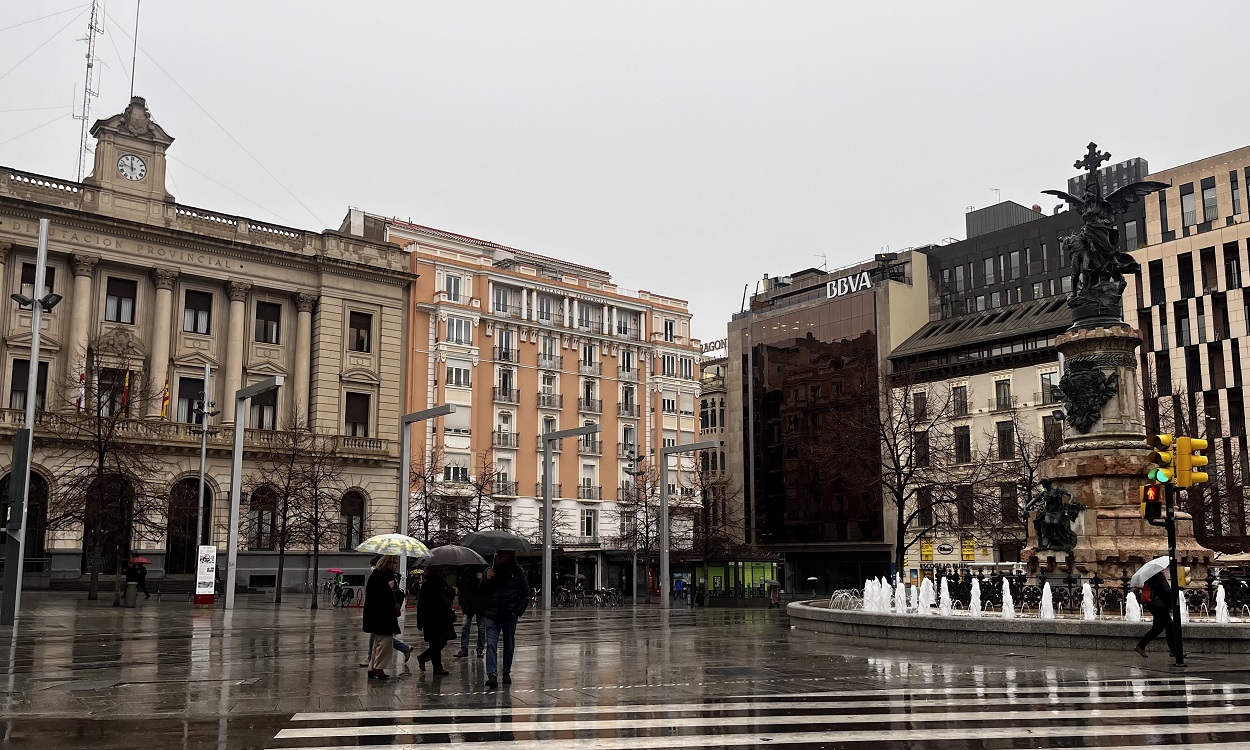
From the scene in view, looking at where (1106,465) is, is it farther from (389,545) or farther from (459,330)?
(459,330)

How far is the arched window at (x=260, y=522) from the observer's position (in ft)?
174

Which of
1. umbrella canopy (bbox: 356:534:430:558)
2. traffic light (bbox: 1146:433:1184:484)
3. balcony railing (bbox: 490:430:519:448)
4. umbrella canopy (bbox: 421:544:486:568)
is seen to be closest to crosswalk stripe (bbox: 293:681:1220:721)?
traffic light (bbox: 1146:433:1184:484)

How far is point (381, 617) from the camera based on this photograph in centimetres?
1388

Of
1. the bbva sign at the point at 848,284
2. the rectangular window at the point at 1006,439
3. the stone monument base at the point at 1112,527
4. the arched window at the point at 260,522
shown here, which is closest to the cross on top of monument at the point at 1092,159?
the stone monument base at the point at 1112,527

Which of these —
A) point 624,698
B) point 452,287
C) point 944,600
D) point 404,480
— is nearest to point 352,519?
point 452,287

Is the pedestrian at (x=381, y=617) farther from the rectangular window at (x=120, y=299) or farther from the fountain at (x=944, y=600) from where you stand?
the rectangular window at (x=120, y=299)

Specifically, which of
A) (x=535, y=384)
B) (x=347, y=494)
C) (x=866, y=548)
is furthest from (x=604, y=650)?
(x=866, y=548)

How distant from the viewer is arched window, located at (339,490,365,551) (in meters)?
58.7

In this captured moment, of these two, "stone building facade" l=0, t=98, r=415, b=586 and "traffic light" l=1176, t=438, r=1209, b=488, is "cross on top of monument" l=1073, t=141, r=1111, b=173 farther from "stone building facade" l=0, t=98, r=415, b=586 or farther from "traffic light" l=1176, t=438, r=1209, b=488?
"stone building facade" l=0, t=98, r=415, b=586

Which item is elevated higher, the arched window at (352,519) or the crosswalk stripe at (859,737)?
the arched window at (352,519)

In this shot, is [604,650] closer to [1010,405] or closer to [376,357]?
[376,357]

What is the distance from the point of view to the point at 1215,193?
216ft

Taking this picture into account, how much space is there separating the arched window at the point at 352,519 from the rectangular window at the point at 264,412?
5.59 m

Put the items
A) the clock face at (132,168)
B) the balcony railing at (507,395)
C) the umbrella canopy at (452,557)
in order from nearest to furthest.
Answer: the umbrella canopy at (452,557), the clock face at (132,168), the balcony railing at (507,395)
